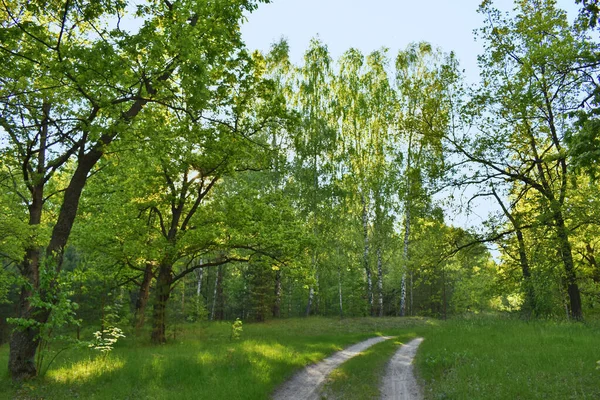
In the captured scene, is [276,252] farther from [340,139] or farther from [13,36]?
[340,139]

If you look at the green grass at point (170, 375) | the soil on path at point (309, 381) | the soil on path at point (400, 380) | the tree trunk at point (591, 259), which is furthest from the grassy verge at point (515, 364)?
the tree trunk at point (591, 259)

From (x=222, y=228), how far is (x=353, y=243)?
28682 mm

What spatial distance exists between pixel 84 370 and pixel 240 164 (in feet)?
33.4

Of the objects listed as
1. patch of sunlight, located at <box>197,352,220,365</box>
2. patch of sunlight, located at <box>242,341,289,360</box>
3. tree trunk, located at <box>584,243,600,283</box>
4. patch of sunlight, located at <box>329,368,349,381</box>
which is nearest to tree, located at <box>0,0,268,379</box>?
patch of sunlight, located at <box>197,352,220,365</box>

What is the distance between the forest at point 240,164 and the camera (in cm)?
828

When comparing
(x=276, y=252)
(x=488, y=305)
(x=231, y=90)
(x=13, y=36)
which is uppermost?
(x=231, y=90)

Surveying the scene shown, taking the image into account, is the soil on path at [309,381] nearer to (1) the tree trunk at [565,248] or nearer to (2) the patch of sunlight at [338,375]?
(2) the patch of sunlight at [338,375]

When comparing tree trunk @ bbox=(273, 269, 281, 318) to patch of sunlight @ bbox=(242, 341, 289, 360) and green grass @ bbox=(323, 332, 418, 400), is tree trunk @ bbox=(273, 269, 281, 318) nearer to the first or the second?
patch of sunlight @ bbox=(242, 341, 289, 360)

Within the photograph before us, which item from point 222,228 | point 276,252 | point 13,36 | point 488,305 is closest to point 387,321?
point 276,252

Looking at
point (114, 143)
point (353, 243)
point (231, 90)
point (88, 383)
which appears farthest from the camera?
point (353, 243)

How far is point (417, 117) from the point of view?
21000mm

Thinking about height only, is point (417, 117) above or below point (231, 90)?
above

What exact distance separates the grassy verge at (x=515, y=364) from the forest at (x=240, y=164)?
4.19 m

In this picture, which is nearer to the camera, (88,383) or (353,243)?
(88,383)
